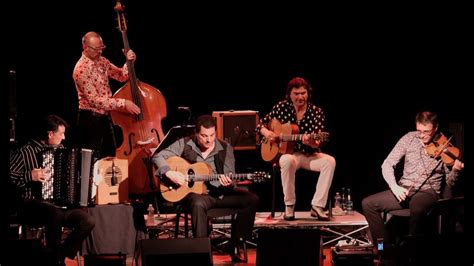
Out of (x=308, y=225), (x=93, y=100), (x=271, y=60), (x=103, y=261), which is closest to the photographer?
(x=103, y=261)

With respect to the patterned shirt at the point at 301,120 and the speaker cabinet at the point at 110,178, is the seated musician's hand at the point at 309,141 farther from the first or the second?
the speaker cabinet at the point at 110,178

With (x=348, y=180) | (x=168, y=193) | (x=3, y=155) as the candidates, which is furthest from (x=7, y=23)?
(x=348, y=180)

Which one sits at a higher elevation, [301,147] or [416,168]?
[301,147]

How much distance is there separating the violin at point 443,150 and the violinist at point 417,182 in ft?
0.11

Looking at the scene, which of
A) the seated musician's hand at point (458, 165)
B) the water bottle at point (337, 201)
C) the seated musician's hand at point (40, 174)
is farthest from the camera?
the water bottle at point (337, 201)

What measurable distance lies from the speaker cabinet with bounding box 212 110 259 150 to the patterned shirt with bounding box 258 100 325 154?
0.69 feet

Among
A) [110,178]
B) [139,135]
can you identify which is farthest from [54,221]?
[139,135]

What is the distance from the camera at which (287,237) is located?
6.84m

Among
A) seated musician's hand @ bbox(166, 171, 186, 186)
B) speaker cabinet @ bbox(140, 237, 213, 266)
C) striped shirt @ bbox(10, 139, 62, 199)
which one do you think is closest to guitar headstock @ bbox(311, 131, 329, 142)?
seated musician's hand @ bbox(166, 171, 186, 186)

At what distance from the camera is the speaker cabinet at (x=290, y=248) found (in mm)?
6812

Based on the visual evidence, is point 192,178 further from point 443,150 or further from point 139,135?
point 443,150

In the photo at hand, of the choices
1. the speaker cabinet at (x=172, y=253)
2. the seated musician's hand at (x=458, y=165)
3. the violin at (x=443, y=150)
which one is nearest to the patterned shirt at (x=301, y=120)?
the violin at (x=443, y=150)

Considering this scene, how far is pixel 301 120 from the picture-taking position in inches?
348

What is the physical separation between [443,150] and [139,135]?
2.97 metres
